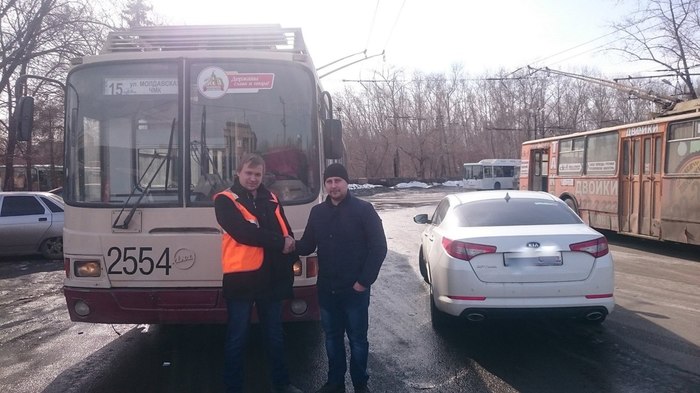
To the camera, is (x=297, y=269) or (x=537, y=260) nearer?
(x=297, y=269)

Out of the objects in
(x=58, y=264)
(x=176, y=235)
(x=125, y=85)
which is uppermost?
(x=125, y=85)

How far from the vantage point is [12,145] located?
22.6 m

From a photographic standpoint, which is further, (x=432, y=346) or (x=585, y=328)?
(x=585, y=328)

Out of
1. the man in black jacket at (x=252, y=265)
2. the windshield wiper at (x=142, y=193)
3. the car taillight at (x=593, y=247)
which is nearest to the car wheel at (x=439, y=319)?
the car taillight at (x=593, y=247)

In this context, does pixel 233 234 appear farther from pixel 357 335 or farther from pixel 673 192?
pixel 673 192

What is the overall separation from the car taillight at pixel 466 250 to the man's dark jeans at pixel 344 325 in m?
1.46

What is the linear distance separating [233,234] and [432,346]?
8.87 ft

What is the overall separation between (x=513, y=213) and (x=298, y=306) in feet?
8.86

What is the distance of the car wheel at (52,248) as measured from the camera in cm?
1289

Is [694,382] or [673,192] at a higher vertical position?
[673,192]

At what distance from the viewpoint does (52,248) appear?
42.6 feet

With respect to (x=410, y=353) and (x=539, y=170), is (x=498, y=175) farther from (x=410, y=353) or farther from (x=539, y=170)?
(x=410, y=353)

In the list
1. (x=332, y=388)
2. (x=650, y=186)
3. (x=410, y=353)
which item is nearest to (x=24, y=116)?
(x=332, y=388)

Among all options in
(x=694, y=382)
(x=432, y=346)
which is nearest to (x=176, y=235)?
(x=432, y=346)
